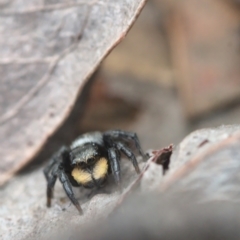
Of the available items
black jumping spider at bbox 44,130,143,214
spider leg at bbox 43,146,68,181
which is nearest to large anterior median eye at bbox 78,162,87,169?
black jumping spider at bbox 44,130,143,214

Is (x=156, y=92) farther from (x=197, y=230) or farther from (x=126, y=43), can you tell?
(x=197, y=230)

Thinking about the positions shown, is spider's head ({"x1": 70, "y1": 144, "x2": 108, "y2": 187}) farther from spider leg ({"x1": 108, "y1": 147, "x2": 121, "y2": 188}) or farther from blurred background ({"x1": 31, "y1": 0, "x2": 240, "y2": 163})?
blurred background ({"x1": 31, "y1": 0, "x2": 240, "y2": 163})

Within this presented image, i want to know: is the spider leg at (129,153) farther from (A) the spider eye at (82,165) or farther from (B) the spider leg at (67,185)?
(B) the spider leg at (67,185)

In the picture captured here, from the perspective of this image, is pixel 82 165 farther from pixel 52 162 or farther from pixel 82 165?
pixel 52 162

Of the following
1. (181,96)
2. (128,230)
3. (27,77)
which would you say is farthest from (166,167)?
(181,96)

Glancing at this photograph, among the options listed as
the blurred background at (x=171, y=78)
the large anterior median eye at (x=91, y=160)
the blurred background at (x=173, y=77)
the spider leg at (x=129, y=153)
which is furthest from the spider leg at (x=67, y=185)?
the blurred background at (x=173, y=77)
